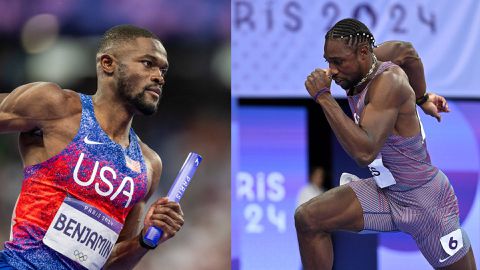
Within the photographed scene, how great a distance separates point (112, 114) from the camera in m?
2.71

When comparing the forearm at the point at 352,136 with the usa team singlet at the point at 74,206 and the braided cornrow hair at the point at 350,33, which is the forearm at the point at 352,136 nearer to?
the braided cornrow hair at the point at 350,33

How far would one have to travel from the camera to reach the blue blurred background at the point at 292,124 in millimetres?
5492

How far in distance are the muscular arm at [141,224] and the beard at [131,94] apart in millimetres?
235

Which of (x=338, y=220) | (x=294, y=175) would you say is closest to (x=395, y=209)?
(x=338, y=220)

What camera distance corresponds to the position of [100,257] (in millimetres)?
2564

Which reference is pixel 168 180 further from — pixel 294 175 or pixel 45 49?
pixel 45 49

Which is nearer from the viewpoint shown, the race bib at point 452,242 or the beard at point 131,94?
the beard at point 131,94

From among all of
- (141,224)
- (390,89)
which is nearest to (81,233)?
(141,224)

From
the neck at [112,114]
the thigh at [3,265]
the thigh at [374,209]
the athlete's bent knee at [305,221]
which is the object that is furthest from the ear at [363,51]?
the thigh at [3,265]

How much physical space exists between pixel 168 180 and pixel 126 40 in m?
2.80

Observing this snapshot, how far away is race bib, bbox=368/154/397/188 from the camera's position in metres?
A: 3.42

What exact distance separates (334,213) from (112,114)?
1297mm

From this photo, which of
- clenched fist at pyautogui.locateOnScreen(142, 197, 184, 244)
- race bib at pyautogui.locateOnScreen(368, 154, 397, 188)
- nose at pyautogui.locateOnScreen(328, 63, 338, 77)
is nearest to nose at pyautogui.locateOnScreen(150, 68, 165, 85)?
clenched fist at pyautogui.locateOnScreen(142, 197, 184, 244)

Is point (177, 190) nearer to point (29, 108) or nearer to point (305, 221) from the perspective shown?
point (29, 108)
